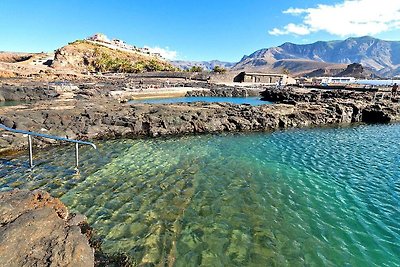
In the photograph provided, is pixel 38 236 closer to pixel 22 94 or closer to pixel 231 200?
pixel 231 200

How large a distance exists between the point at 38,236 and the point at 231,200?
6703 mm

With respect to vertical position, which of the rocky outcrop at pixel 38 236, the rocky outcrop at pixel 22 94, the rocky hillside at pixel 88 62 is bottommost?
the rocky outcrop at pixel 38 236

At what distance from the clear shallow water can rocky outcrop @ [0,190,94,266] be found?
4.72ft

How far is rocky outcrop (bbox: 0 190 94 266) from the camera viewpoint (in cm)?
489

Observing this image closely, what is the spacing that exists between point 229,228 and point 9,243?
5.74 metres

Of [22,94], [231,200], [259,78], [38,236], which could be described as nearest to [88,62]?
[259,78]

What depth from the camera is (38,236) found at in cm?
546

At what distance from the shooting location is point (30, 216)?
6020 mm

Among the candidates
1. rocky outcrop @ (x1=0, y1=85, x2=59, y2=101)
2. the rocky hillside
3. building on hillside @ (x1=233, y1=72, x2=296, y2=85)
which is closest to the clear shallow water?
rocky outcrop @ (x1=0, y1=85, x2=59, y2=101)

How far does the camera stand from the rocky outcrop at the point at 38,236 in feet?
16.0

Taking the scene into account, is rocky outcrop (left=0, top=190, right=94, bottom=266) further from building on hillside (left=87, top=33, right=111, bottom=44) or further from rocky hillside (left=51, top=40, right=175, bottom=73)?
building on hillside (left=87, top=33, right=111, bottom=44)

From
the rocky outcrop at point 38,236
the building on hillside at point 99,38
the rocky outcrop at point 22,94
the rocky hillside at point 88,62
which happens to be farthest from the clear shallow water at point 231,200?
the building on hillside at point 99,38

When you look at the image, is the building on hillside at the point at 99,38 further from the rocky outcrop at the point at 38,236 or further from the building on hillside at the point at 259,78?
the rocky outcrop at the point at 38,236

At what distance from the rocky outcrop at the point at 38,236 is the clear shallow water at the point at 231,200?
4.72 ft
